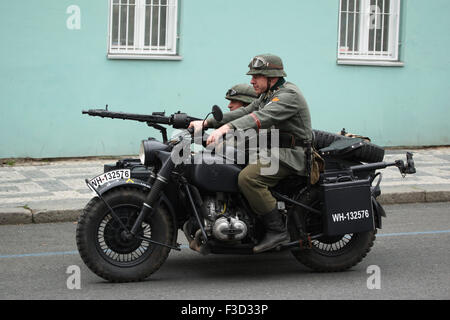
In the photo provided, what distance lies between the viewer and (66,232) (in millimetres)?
8227

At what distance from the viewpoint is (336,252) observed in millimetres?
6543

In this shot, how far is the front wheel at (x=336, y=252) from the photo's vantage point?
646 cm

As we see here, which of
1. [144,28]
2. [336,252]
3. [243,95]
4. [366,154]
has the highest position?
[144,28]

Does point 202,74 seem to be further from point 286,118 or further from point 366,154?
point 286,118

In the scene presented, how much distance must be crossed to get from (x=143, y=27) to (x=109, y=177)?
6.74 metres

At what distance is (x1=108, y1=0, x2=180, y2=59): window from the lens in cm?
1225

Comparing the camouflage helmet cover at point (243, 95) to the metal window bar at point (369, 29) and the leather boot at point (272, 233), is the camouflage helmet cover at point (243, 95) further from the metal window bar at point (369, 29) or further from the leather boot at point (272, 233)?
the metal window bar at point (369, 29)

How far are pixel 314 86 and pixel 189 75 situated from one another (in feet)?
6.98

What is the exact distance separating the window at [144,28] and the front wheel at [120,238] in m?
6.44

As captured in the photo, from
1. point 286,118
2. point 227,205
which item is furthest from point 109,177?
point 286,118

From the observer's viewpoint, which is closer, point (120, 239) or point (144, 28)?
point (120, 239)

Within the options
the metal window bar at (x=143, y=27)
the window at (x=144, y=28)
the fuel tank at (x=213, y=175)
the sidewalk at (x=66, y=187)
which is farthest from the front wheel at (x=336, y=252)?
the metal window bar at (x=143, y=27)

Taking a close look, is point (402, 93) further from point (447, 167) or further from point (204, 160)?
point (204, 160)

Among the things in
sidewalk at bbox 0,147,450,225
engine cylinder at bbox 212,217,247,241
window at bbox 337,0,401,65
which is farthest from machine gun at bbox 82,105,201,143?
window at bbox 337,0,401,65
